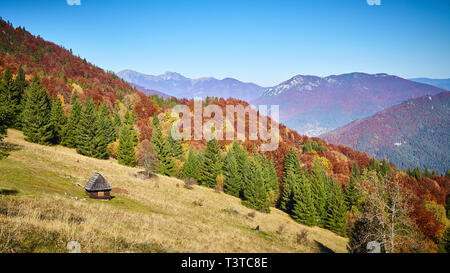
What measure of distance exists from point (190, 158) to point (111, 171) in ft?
84.8

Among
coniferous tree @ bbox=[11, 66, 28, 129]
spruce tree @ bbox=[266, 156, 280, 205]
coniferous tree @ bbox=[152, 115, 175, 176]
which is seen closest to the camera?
coniferous tree @ bbox=[11, 66, 28, 129]

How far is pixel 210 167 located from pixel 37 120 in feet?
134

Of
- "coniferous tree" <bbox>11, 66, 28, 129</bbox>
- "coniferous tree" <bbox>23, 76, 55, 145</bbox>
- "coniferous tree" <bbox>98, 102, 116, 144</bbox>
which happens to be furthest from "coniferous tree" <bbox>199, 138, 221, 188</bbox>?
"coniferous tree" <bbox>11, 66, 28, 129</bbox>

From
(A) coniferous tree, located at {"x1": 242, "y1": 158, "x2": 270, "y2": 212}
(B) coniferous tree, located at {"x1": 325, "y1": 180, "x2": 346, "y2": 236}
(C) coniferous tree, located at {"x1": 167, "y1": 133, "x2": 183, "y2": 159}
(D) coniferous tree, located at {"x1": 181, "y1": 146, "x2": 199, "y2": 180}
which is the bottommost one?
(B) coniferous tree, located at {"x1": 325, "y1": 180, "x2": 346, "y2": 236}

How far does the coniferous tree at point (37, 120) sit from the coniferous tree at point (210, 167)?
36.5 m

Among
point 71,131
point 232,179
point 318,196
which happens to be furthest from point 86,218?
point 318,196

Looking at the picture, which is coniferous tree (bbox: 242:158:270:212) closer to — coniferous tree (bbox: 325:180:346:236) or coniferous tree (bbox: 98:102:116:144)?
coniferous tree (bbox: 325:180:346:236)

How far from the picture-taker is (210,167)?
6638cm

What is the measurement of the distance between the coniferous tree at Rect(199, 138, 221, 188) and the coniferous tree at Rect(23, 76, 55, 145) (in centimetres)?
3653

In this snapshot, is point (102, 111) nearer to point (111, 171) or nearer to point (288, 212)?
point (111, 171)

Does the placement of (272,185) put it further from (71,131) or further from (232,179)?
(71,131)

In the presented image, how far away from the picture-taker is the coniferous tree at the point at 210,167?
214 feet

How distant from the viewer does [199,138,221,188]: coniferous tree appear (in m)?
65.1

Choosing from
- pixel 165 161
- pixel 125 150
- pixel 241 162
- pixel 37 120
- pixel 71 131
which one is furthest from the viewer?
pixel 241 162
